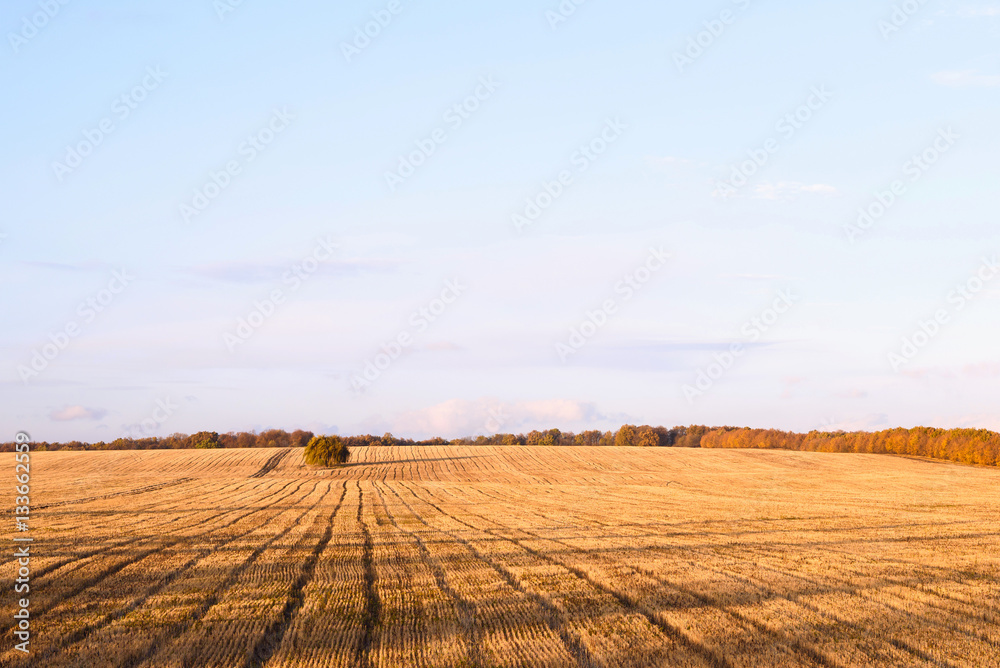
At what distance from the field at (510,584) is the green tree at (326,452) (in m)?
38.4

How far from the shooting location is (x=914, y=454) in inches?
3408

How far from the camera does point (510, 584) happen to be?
12.7 m

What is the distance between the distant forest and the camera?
78.6 meters

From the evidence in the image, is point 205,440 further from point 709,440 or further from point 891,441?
point 891,441

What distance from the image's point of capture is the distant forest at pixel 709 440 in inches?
3093

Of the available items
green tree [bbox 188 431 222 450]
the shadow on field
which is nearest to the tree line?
the shadow on field

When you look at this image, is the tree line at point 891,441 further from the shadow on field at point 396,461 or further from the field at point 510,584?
the shadow on field at point 396,461

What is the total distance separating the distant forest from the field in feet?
181

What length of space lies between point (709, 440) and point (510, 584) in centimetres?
11655

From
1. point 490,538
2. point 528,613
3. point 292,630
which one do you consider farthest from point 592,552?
point 292,630

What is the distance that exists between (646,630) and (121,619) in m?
7.77

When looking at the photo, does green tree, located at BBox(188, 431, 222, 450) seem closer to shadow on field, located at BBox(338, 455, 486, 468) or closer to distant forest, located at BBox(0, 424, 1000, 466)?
distant forest, located at BBox(0, 424, 1000, 466)

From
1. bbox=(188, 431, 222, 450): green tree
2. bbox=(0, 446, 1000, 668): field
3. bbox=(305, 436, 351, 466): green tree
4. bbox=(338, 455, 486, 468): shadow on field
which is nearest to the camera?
bbox=(0, 446, 1000, 668): field

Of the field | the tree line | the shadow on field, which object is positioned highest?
the tree line
